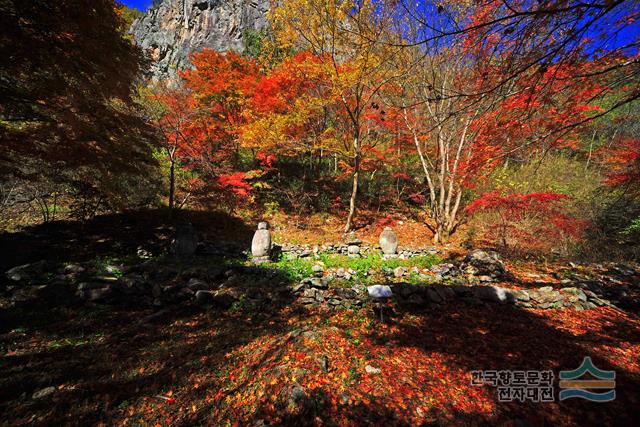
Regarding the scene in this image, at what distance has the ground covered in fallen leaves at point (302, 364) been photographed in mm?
2154

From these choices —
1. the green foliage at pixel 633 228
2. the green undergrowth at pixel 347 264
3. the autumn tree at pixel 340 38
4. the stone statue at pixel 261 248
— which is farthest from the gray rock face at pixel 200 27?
the green foliage at pixel 633 228

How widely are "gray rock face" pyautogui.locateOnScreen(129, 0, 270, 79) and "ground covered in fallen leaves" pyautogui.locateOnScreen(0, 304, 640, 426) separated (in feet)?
163

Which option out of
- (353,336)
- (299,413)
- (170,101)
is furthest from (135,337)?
(170,101)

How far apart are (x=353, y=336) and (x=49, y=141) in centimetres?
764

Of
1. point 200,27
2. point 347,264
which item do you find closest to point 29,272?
point 347,264

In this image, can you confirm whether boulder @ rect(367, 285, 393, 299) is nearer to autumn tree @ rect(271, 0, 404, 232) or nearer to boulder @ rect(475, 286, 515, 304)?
boulder @ rect(475, 286, 515, 304)

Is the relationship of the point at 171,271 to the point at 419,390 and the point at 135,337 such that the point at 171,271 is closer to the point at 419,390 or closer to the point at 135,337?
the point at 135,337

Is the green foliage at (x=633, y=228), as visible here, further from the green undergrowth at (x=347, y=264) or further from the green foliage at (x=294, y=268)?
the green foliage at (x=294, y=268)

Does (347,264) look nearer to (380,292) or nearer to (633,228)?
(380,292)

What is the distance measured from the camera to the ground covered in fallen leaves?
84.8 inches

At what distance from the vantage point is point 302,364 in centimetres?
275

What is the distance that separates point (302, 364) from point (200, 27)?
58114mm

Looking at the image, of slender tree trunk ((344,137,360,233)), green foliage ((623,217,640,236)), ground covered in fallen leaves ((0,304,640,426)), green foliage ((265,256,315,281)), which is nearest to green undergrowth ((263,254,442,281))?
green foliage ((265,256,315,281))

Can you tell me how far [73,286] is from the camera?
4562 millimetres
